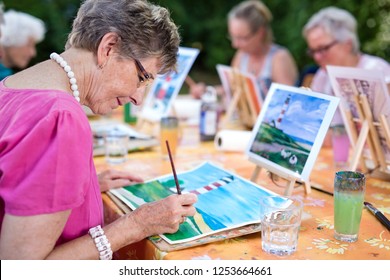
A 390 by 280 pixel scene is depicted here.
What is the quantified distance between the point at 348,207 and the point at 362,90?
0.63 m

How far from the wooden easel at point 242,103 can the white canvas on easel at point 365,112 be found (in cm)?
87

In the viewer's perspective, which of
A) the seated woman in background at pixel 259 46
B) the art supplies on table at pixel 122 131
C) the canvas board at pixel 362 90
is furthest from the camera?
the seated woman in background at pixel 259 46

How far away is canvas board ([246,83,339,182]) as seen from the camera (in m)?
1.67

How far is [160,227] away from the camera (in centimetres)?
138

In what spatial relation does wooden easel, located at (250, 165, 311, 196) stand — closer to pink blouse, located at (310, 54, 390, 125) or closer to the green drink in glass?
the green drink in glass

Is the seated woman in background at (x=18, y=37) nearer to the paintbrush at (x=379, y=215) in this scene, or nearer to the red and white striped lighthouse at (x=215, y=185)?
the red and white striped lighthouse at (x=215, y=185)

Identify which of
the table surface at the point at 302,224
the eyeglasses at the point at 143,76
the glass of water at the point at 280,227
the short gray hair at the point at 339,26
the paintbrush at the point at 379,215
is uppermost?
the short gray hair at the point at 339,26

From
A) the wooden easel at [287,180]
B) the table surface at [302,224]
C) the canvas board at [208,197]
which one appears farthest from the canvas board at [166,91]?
the wooden easel at [287,180]

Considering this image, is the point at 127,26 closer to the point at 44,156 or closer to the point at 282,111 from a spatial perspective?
the point at 44,156

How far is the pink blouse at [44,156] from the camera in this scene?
1.12m

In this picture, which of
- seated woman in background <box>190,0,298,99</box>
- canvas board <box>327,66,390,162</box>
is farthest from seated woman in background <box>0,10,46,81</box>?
canvas board <box>327,66,390,162</box>

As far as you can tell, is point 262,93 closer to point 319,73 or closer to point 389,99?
point 319,73

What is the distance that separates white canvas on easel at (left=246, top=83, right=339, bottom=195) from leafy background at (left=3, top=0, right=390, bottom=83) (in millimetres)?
2842
